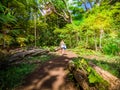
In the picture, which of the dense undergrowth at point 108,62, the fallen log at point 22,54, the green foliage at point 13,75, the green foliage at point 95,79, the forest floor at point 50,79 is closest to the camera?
the green foliage at point 95,79

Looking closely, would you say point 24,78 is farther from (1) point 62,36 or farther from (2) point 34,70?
(1) point 62,36

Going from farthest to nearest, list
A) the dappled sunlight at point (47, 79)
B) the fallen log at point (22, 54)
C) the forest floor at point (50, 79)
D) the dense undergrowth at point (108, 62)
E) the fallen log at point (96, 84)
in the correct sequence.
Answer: the fallen log at point (22, 54) < the dense undergrowth at point (108, 62) < the dappled sunlight at point (47, 79) < the forest floor at point (50, 79) < the fallen log at point (96, 84)

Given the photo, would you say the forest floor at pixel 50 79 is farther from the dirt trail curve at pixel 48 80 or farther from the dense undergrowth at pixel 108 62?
the dense undergrowth at pixel 108 62

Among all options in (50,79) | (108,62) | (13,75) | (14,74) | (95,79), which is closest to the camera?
(95,79)

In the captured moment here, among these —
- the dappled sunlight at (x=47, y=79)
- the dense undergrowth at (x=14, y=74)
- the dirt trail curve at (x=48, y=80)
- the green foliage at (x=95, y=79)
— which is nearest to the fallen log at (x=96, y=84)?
the green foliage at (x=95, y=79)

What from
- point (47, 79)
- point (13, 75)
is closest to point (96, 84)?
point (47, 79)

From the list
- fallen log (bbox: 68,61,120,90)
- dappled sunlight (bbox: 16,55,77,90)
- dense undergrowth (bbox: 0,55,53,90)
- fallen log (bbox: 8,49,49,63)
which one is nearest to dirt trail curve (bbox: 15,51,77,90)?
dappled sunlight (bbox: 16,55,77,90)

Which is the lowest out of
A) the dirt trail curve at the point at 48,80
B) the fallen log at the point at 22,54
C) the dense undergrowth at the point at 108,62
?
the dirt trail curve at the point at 48,80

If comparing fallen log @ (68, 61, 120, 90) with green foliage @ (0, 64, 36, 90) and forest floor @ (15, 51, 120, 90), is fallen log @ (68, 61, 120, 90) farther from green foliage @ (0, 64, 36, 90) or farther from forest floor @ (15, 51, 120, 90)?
green foliage @ (0, 64, 36, 90)

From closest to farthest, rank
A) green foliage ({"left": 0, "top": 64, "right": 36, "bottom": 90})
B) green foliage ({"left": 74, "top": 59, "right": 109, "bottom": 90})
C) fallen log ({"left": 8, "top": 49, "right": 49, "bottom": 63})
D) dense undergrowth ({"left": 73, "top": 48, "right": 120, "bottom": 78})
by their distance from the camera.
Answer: green foliage ({"left": 74, "top": 59, "right": 109, "bottom": 90})
green foliage ({"left": 0, "top": 64, "right": 36, "bottom": 90})
dense undergrowth ({"left": 73, "top": 48, "right": 120, "bottom": 78})
fallen log ({"left": 8, "top": 49, "right": 49, "bottom": 63})

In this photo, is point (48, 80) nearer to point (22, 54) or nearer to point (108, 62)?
point (22, 54)

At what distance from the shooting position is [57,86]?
10.0m

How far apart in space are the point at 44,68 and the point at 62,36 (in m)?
16.7

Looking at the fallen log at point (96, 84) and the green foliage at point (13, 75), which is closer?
the fallen log at point (96, 84)
